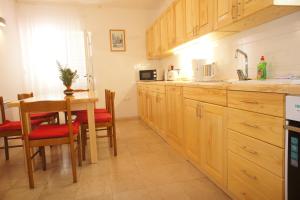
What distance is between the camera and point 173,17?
10.7ft

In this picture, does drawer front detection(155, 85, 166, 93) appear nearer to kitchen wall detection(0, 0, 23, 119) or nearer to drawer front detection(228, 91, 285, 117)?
drawer front detection(228, 91, 285, 117)

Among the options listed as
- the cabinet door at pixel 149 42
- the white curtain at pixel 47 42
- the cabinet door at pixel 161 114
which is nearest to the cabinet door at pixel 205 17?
the cabinet door at pixel 161 114

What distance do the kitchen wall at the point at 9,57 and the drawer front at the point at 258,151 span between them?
3.54 m

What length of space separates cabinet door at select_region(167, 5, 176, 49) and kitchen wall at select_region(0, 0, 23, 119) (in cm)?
281

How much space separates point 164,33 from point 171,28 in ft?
1.14

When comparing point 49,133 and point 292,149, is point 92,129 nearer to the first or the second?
point 49,133

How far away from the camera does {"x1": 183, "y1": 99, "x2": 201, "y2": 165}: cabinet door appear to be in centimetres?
209

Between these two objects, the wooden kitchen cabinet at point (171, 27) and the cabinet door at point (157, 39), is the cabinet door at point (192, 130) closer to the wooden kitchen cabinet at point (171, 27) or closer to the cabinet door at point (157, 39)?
the wooden kitchen cabinet at point (171, 27)

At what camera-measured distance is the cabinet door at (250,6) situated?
149 cm

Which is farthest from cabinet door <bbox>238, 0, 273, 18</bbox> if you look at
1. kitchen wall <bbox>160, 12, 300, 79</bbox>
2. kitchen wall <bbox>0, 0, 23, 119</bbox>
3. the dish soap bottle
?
kitchen wall <bbox>0, 0, 23, 119</bbox>

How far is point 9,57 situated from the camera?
377cm

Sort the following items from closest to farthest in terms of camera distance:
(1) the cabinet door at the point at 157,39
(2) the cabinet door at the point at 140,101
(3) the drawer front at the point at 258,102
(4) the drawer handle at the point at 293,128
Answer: (4) the drawer handle at the point at 293,128 → (3) the drawer front at the point at 258,102 → (1) the cabinet door at the point at 157,39 → (2) the cabinet door at the point at 140,101

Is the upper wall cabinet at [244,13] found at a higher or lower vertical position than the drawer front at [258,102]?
higher

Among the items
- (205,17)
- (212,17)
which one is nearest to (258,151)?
(212,17)
